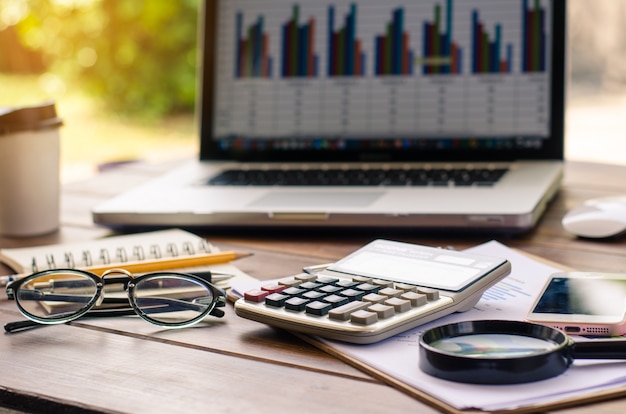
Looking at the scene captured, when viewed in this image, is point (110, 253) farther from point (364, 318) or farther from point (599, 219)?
point (599, 219)

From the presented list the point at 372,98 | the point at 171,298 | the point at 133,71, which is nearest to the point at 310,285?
the point at 171,298

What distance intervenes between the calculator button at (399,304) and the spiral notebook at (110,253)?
23 centimetres

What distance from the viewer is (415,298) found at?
0.67 meters

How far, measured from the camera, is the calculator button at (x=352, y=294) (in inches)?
26.6

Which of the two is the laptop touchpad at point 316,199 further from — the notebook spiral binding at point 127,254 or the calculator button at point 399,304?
the calculator button at point 399,304

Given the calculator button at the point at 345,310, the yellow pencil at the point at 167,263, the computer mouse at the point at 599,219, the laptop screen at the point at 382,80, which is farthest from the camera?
the laptop screen at the point at 382,80

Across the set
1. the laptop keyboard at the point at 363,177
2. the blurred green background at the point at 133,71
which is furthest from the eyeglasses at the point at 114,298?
the blurred green background at the point at 133,71

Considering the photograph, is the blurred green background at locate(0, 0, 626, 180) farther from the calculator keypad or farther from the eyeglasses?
the calculator keypad

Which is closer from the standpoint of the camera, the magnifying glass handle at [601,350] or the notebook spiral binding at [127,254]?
the magnifying glass handle at [601,350]

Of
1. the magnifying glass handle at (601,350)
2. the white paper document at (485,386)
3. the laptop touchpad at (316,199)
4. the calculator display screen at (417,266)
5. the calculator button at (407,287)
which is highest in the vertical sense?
the laptop touchpad at (316,199)

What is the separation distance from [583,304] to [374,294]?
0.17m

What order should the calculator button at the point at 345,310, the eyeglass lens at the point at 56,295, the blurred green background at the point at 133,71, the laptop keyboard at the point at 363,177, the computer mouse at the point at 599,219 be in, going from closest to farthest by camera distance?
the calculator button at the point at 345,310 < the eyeglass lens at the point at 56,295 < the computer mouse at the point at 599,219 < the laptop keyboard at the point at 363,177 < the blurred green background at the point at 133,71

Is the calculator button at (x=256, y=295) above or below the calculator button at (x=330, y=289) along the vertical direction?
below

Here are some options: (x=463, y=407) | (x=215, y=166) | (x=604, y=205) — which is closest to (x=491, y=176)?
(x=604, y=205)
